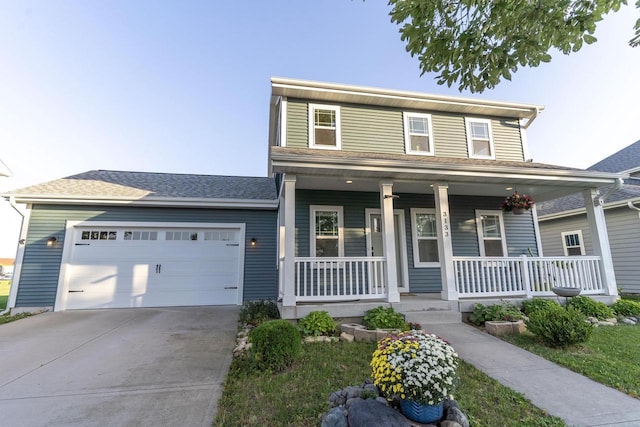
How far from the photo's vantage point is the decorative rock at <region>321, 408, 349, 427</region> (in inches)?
84.4

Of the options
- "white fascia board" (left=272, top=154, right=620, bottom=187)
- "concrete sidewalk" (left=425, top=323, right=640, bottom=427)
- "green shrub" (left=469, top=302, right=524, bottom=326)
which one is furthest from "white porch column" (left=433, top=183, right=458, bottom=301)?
"concrete sidewalk" (left=425, top=323, right=640, bottom=427)

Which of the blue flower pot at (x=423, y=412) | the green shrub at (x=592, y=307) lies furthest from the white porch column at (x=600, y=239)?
the blue flower pot at (x=423, y=412)

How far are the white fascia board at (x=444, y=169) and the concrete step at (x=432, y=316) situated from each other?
2734mm

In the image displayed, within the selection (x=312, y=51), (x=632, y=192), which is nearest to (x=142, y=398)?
(x=312, y=51)

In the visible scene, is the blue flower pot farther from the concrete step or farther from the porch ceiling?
the porch ceiling

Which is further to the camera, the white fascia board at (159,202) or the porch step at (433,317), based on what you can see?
the white fascia board at (159,202)

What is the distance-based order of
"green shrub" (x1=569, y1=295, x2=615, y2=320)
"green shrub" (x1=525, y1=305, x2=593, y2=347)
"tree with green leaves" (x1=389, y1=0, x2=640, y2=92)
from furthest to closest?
1. "green shrub" (x1=569, y1=295, x2=615, y2=320)
2. "green shrub" (x1=525, y1=305, x2=593, y2=347)
3. "tree with green leaves" (x1=389, y1=0, x2=640, y2=92)

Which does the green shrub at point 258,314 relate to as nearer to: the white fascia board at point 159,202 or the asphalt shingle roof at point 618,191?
the white fascia board at point 159,202

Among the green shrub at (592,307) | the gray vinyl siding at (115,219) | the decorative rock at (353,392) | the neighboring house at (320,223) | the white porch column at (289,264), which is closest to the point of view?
the decorative rock at (353,392)

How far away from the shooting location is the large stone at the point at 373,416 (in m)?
1.98

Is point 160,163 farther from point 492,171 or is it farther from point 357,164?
point 492,171

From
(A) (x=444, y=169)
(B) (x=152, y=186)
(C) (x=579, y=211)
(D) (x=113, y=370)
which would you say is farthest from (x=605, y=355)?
(B) (x=152, y=186)

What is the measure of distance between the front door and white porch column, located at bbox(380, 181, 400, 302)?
1.60 m

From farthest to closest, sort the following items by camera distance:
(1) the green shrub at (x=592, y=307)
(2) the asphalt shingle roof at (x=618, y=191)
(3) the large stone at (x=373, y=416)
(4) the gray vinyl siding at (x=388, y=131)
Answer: (2) the asphalt shingle roof at (x=618, y=191) < (4) the gray vinyl siding at (x=388, y=131) < (1) the green shrub at (x=592, y=307) < (3) the large stone at (x=373, y=416)
